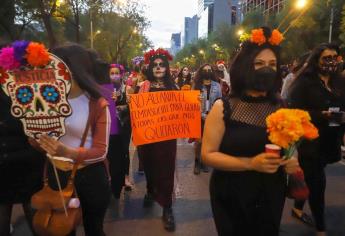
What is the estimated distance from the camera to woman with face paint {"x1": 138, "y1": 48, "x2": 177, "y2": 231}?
4.88 m

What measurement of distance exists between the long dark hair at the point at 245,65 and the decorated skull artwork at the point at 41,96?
1036 millimetres

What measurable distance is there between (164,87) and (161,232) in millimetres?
1760

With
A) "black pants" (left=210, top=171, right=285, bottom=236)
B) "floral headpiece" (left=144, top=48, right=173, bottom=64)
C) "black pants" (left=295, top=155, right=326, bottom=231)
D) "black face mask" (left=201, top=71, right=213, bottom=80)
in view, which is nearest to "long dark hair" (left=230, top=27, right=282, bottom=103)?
"black pants" (left=210, top=171, right=285, bottom=236)

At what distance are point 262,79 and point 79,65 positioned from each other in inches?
46.2

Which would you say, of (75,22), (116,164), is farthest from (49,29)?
(116,164)

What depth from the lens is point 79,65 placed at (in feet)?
8.77

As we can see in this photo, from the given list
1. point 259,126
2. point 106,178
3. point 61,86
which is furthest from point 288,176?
point 61,86

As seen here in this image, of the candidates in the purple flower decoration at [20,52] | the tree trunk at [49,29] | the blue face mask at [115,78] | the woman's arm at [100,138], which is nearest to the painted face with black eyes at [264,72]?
the woman's arm at [100,138]

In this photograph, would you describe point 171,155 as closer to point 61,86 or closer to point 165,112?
point 165,112

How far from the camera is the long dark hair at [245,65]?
2561mm

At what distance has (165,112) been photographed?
5.16 metres

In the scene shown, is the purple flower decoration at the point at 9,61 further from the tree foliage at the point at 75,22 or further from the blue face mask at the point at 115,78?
the tree foliage at the point at 75,22

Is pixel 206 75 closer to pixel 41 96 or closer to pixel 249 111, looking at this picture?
pixel 249 111

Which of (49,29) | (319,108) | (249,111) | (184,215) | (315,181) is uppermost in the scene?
(49,29)
